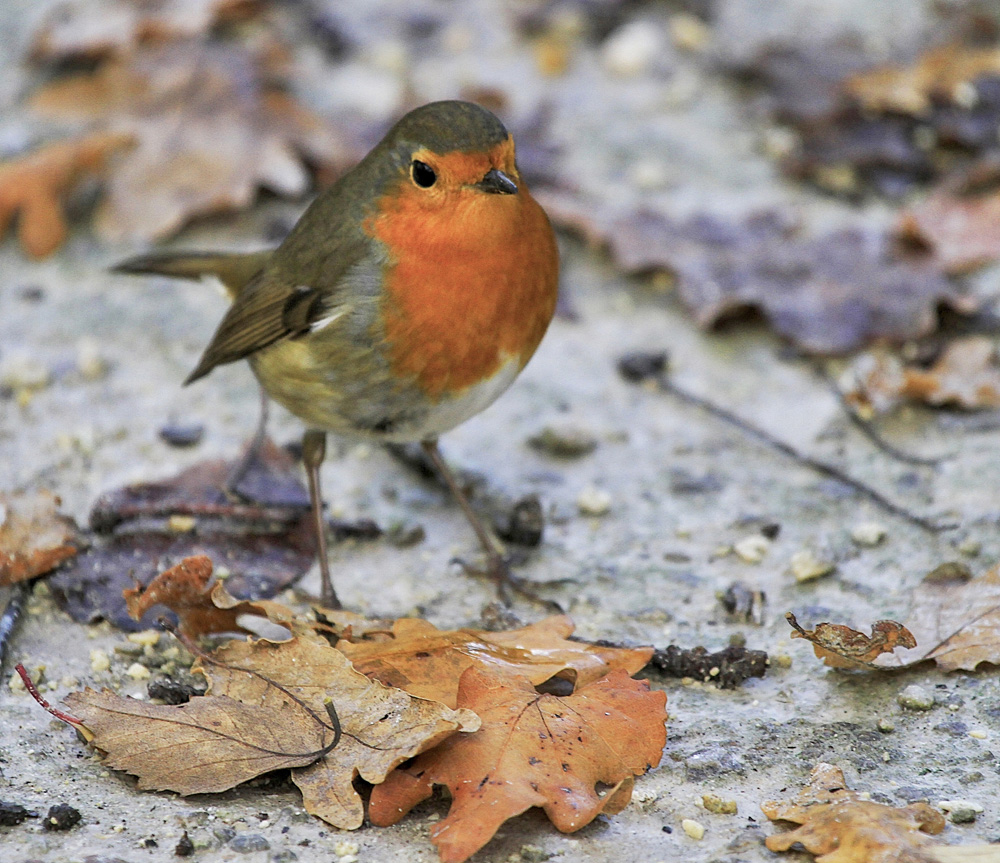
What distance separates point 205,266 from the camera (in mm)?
4062

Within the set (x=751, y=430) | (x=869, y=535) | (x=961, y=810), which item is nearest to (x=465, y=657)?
(x=961, y=810)

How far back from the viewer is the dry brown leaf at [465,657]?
2715 mm

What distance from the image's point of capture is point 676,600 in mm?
3322

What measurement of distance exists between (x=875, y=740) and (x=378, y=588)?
4.51ft

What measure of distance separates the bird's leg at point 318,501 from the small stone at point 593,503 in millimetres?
741

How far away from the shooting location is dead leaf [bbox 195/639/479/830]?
2.45m

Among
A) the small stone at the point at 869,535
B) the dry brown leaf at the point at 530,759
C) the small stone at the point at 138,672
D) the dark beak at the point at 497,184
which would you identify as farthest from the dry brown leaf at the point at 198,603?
the small stone at the point at 869,535

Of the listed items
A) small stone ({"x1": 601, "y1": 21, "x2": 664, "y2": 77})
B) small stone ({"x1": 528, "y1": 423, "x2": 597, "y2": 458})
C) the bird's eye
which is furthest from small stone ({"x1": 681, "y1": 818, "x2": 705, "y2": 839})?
small stone ({"x1": 601, "y1": 21, "x2": 664, "y2": 77})

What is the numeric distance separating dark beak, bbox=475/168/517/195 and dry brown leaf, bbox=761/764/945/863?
1.46 m

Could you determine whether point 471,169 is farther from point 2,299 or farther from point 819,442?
point 2,299

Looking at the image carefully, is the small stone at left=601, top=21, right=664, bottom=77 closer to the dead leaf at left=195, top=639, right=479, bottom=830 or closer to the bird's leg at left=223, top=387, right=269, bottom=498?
the bird's leg at left=223, top=387, right=269, bottom=498

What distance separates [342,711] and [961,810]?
1.19 m

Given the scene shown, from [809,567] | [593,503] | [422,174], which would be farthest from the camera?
[593,503]

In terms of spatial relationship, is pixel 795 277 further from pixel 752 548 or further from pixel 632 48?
pixel 632 48
